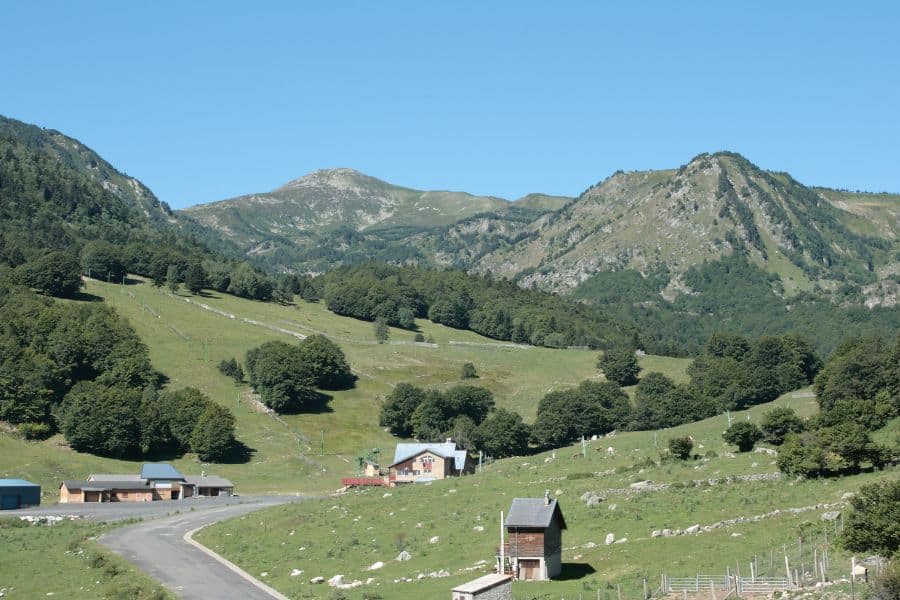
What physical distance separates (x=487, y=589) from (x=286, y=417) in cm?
10944

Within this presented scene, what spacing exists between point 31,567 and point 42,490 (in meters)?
47.6

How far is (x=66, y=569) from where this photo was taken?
67.2 metres

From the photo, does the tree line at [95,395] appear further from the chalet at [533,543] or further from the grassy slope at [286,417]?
the chalet at [533,543]

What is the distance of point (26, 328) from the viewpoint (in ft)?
498

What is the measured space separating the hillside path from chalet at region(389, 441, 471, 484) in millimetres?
27430

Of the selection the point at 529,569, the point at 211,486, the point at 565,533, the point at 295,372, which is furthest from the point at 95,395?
the point at 529,569

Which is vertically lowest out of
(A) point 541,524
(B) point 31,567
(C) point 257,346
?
(B) point 31,567

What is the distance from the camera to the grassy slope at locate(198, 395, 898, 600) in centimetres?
5270

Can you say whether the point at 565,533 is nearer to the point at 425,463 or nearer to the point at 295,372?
the point at 425,463

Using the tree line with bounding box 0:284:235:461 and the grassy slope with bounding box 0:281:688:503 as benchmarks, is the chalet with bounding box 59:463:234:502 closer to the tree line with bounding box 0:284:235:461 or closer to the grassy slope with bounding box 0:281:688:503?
the grassy slope with bounding box 0:281:688:503

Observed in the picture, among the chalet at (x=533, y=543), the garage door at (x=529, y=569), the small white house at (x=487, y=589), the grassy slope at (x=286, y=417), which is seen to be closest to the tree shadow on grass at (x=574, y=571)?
the chalet at (x=533, y=543)

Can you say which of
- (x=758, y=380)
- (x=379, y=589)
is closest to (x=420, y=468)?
(x=758, y=380)

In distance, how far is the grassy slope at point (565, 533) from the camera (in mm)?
52700

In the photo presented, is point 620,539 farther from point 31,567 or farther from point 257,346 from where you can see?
point 257,346
